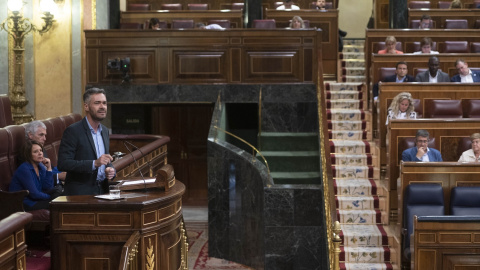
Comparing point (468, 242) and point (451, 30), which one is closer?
point (468, 242)

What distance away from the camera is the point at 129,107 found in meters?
9.90

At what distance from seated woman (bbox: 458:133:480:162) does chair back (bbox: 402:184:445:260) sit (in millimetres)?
789

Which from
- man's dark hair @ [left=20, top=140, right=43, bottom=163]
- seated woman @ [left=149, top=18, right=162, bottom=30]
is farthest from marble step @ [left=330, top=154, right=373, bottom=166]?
man's dark hair @ [left=20, top=140, right=43, bottom=163]

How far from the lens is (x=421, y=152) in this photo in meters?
6.27

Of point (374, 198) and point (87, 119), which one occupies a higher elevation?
point (87, 119)

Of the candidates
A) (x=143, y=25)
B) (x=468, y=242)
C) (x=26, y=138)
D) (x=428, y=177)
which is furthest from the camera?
(x=143, y=25)

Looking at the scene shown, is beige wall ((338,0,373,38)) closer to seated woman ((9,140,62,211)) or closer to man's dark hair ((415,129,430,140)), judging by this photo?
man's dark hair ((415,129,430,140))

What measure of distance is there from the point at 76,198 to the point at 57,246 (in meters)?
0.26

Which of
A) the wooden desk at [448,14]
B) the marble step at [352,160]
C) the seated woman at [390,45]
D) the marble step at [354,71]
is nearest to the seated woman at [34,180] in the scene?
the marble step at [352,160]

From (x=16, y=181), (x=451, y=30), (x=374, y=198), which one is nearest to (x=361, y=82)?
(x=451, y=30)

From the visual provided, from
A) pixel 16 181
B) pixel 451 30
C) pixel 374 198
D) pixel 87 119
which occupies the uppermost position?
pixel 451 30

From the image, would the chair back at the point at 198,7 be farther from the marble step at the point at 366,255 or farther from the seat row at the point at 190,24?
the marble step at the point at 366,255

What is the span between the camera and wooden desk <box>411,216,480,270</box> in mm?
4863

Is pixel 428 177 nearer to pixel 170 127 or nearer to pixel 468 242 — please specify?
pixel 468 242
